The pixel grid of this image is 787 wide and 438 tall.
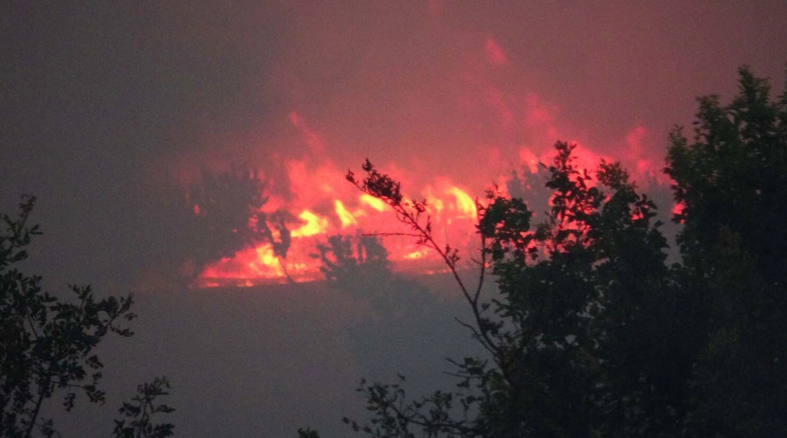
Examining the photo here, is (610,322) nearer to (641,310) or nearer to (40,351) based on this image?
(641,310)

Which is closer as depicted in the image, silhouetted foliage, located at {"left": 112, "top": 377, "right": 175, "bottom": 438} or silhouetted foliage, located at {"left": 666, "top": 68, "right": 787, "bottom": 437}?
silhouetted foliage, located at {"left": 112, "top": 377, "right": 175, "bottom": 438}

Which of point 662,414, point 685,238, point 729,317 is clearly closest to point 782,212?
point 685,238

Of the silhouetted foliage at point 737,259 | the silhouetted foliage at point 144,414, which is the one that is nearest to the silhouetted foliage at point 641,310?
the silhouetted foliage at point 737,259

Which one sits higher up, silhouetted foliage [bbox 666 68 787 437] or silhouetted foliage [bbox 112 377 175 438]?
silhouetted foliage [bbox 666 68 787 437]

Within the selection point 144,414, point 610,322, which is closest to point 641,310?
point 610,322

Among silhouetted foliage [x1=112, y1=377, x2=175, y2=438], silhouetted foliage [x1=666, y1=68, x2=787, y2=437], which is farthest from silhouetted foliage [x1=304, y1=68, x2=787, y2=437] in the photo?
silhouetted foliage [x1=112, y1=377, x2=175, y2=438]

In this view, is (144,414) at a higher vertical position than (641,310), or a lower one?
lower

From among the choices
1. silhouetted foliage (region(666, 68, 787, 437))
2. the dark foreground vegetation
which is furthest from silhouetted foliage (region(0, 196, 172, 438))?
silhouetted foliage (region(666, 68, 787, 437))

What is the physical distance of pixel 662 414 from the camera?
1482 cm

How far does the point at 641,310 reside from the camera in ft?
53.1

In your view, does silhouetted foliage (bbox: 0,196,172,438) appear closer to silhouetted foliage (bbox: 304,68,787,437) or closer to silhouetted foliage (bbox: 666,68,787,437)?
silhouetted foliage (bbox: 304,68,787,437)

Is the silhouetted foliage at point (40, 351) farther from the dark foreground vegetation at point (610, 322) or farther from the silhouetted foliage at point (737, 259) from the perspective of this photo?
the silhouetted foliage at point (737, 259)

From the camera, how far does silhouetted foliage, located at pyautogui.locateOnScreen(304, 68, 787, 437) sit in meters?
13.2

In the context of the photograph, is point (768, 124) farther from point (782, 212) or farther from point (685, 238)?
point (685, 238)
